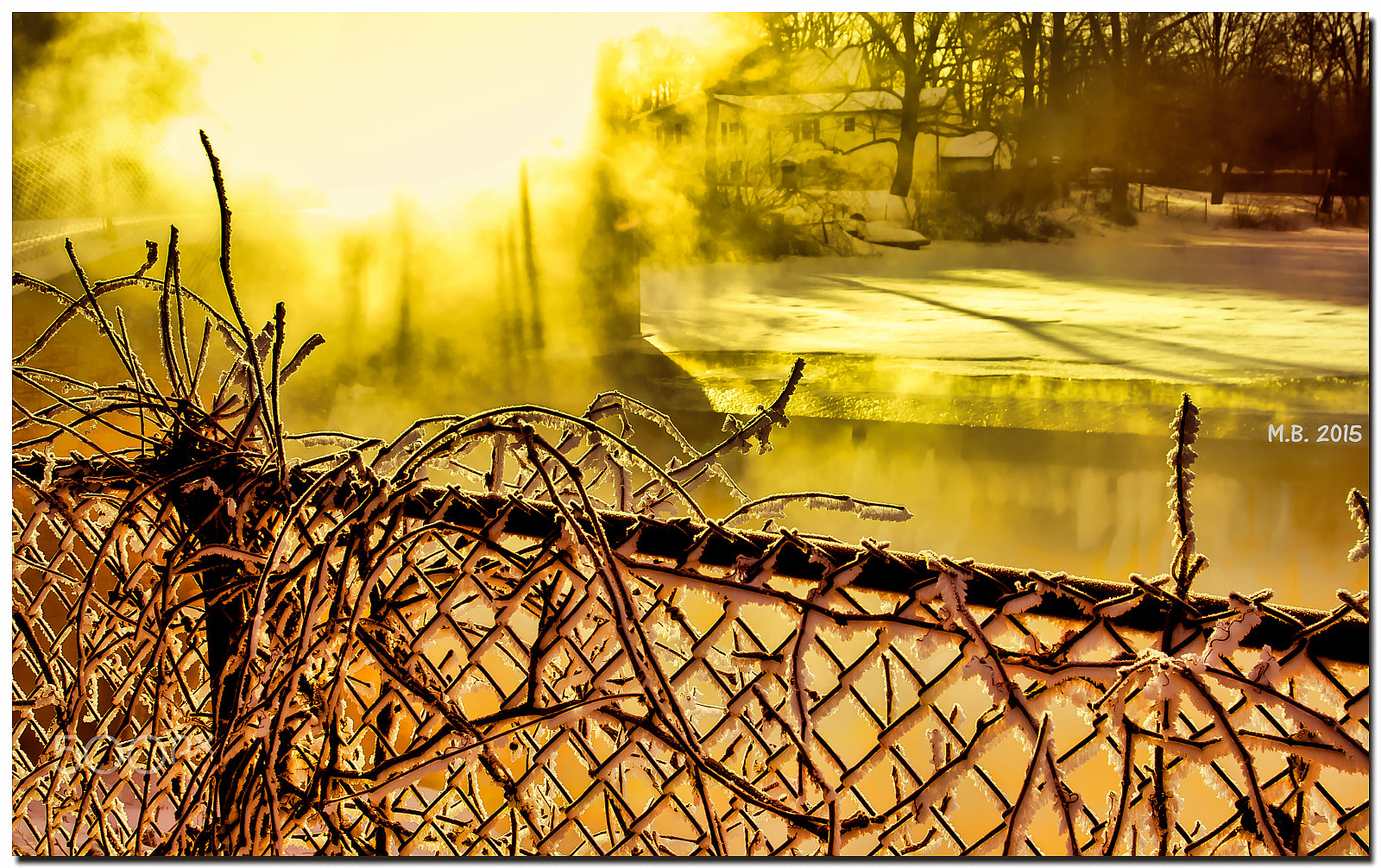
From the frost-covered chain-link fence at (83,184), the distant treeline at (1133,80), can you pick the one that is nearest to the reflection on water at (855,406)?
the frost-covered chain-link fence at (83,184)

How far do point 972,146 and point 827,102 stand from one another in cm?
48

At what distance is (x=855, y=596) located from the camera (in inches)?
10.4

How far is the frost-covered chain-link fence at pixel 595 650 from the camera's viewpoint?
9.2 inches

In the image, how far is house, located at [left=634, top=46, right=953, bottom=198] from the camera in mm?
2191

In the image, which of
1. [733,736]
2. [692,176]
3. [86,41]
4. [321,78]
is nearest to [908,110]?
[692,176]

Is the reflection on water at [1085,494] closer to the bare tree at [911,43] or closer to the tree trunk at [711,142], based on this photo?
the tree trunk at [711,142]

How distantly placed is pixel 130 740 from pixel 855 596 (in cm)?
36

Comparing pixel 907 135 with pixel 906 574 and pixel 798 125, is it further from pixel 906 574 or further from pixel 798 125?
pixel 906 574

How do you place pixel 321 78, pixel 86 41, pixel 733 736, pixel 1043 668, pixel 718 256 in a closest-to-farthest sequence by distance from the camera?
pixel 1043 668 → pixel 733 736 → pixel 321 78 → pixel 86 41 → pixel 718 256

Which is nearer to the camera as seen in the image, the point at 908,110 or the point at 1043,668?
the point at 1043,668

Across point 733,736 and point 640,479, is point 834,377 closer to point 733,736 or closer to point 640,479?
point 640,479

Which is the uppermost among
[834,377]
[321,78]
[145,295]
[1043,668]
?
[321,78]

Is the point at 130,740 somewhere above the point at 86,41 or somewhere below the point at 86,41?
below

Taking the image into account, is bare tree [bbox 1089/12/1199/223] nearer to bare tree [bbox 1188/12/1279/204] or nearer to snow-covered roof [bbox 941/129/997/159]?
bare tree [bbox 1188/12/1279/204]
